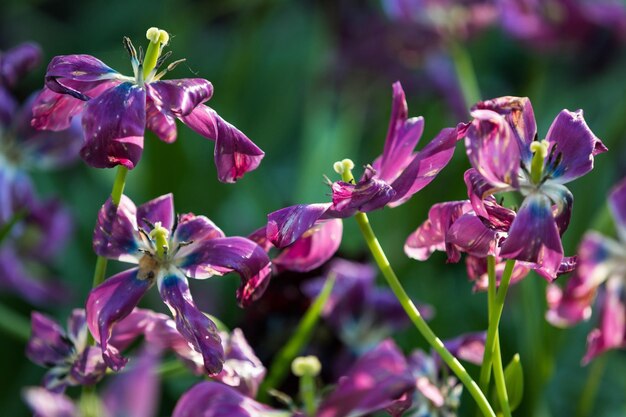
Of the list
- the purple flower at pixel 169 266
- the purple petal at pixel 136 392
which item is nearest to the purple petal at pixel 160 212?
the purple flower at pixel 169 266

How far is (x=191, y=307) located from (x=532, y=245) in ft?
0.53

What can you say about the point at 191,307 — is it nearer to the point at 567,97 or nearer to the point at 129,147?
the point at 129,147

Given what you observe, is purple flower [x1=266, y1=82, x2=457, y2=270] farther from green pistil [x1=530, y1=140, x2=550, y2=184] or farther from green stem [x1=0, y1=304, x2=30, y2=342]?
green stem [x1=0, y1=304, x2=30, y2=342]

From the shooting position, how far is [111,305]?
0.49 metres

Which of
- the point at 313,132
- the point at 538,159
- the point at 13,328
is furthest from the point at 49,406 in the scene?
the point at 313,132

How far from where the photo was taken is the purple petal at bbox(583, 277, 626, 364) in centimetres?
64

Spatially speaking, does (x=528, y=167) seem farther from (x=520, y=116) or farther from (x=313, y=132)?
(x=313, y=132)

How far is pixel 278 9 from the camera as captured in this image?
2123 mm

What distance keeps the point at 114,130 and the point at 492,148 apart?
169mm

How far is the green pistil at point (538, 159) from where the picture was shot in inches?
19.0

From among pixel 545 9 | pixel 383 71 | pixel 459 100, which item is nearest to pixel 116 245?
pixel 459 100

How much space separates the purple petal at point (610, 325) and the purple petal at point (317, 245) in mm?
172

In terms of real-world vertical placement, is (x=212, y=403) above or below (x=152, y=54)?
below

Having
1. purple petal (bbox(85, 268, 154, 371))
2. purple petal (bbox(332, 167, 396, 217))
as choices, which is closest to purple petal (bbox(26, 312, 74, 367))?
purple petal (bbox(85, 268, 154, 371))
